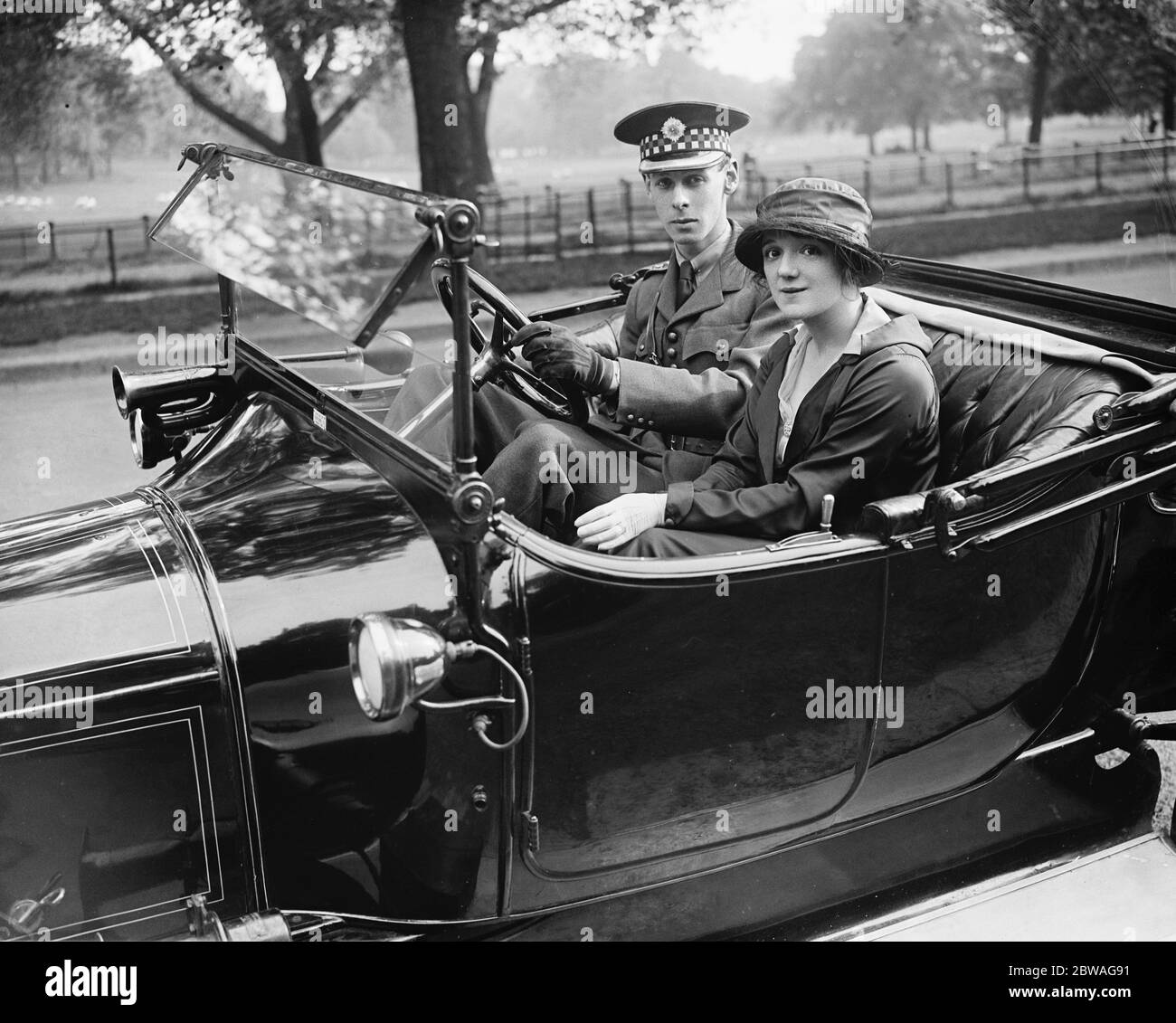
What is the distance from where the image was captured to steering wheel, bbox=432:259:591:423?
288 cm

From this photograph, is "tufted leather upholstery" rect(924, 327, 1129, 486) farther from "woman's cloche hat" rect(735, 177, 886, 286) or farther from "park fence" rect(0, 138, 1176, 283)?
"park fence" rect(0, 138, 1176, 283)

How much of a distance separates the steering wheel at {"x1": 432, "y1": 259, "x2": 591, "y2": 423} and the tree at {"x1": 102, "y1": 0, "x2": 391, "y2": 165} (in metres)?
7.26

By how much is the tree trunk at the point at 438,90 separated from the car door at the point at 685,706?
6.73 m

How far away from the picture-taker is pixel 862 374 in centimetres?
248

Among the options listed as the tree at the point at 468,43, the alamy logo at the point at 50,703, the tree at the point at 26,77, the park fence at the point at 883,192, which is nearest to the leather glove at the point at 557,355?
the alamy logo at the point at 50,703

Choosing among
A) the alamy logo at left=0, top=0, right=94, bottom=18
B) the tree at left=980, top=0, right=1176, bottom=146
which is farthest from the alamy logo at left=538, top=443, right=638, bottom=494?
the alamy logo at left=0, top=0, right=94, bottom=18

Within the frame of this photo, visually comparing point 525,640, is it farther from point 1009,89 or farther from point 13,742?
point 1009,89

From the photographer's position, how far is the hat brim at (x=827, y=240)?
7.82 ft

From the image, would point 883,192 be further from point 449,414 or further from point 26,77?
point 449,414

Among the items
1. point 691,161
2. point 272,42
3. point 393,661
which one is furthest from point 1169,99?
point 393,661

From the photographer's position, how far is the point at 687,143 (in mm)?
3273

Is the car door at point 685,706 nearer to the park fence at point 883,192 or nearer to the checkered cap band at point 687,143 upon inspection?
the checkered cap band at point 687,143
